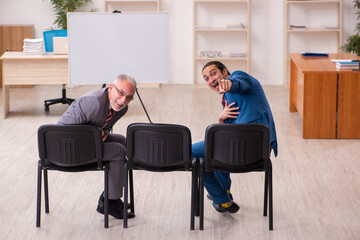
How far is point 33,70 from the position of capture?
25.1ft

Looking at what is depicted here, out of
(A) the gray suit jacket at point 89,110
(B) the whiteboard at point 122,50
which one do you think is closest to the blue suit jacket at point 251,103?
(A) the gray suit jacket at point 89,110

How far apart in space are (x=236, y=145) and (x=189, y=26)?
20.1ft

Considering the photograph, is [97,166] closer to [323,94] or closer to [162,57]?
[162,57]

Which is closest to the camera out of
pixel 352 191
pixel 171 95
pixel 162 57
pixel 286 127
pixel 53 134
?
pixel 53 134

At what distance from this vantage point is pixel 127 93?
4051 millimetres

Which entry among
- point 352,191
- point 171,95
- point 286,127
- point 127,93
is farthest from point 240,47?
point 127,93

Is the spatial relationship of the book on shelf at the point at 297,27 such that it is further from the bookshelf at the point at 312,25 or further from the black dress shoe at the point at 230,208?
the black dress shoe at the point at 230,208

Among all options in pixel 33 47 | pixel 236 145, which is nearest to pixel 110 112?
pixel 236 145

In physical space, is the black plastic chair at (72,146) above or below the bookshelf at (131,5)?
below

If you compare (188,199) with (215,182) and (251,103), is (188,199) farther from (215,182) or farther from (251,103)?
(251,103)

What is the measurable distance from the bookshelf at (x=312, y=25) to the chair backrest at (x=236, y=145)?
228 inches

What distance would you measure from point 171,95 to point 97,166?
502 centimetres

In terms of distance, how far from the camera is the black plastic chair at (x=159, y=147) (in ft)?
12.7

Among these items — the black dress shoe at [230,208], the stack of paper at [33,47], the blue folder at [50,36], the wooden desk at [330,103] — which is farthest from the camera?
the blue folder at [50,36]
